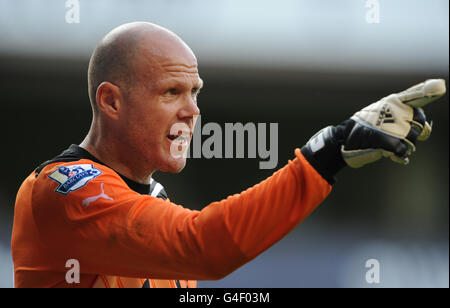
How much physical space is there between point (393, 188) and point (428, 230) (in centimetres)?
70

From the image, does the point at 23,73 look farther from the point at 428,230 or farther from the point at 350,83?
the point at 428,230

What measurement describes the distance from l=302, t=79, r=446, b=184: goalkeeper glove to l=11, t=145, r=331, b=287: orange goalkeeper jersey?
8 centimetres

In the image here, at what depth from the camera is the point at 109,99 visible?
2.25 meters

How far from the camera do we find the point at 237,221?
1626 mm

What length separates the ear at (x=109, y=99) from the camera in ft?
7.30

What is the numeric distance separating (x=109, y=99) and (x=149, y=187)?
48 cm

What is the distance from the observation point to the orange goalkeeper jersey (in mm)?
Result: 1632

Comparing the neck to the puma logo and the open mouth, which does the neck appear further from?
the puma logo

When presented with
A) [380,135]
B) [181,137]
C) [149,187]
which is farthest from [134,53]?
[380,135]

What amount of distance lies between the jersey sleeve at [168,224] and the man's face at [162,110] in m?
0.35

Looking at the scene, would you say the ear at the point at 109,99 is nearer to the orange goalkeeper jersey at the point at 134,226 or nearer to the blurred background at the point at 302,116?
the orange goalkeeper jersey at the point at 134,226

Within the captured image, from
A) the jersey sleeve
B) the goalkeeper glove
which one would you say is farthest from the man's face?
the goalkeeper glove

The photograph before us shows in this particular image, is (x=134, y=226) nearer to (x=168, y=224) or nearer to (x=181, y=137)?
(x=168, y=224)
